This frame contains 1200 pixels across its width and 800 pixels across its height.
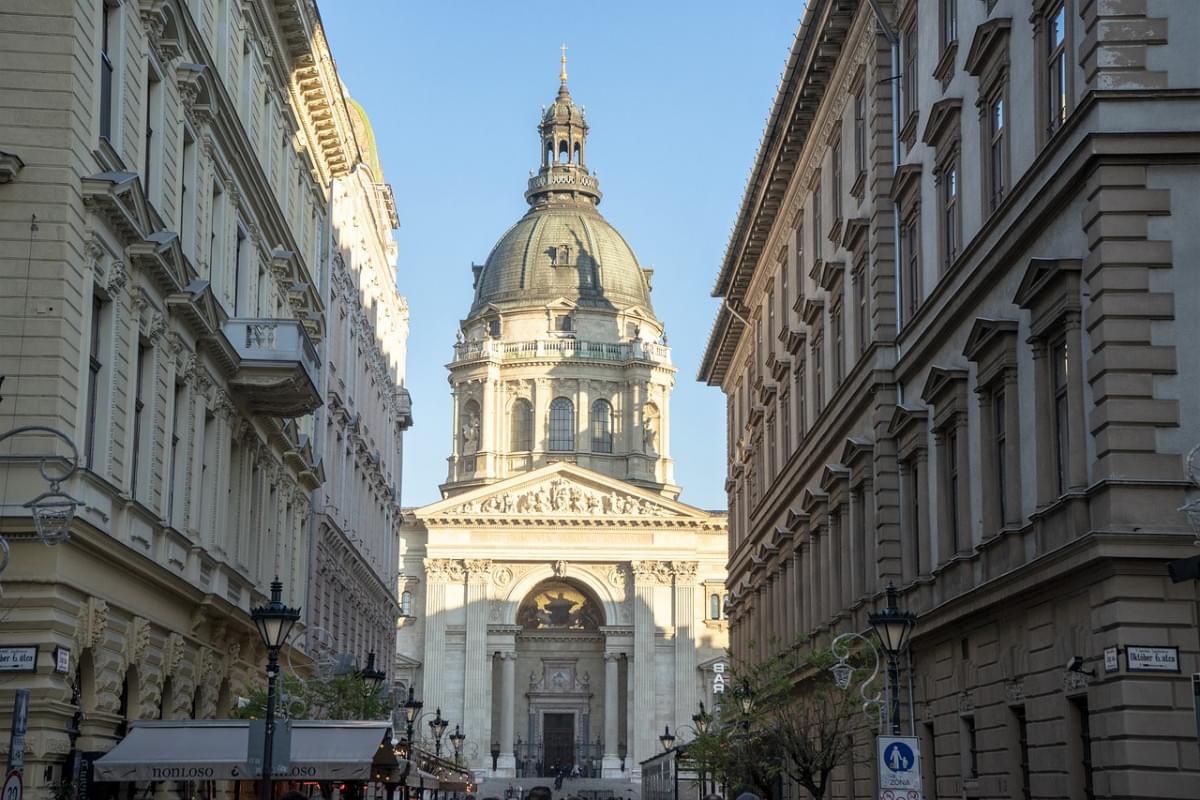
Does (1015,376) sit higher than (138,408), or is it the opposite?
(1015,376)

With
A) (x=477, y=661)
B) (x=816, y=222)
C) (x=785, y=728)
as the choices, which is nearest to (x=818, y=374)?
(x=816, y=222)

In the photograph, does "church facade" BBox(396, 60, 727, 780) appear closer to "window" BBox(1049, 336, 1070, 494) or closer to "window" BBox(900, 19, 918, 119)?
"window" BBox(900, 19, 918, 119)

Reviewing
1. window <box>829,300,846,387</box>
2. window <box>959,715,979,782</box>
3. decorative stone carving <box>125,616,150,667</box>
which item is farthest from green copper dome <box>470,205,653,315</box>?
decorative stone carving <box>125,616,150,667</box>

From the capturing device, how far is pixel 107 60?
23.8 meters

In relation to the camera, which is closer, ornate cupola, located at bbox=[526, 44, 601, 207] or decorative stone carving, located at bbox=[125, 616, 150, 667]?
decorative stone carving, located at bbox=[125, 616, 150, 667]

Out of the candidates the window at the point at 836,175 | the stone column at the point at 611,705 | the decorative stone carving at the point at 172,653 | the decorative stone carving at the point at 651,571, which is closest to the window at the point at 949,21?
the window at the point at 836,175

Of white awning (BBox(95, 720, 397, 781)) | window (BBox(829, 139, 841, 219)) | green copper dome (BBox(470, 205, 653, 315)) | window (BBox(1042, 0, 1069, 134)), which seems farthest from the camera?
green copper dome (BBox(470, 205, 653, 315))

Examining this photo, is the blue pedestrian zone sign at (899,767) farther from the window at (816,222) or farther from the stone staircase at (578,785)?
the stone staircase at (578,785)

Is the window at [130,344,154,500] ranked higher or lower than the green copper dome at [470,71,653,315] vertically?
lower

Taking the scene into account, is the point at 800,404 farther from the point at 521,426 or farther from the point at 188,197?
the point at 521,426

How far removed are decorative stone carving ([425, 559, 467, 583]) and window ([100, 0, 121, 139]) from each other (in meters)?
89.3

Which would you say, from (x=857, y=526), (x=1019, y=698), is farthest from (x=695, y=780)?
(x=1019, y=698)

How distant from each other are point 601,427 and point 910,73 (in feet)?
306

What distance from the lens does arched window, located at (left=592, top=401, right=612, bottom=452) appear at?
127m
